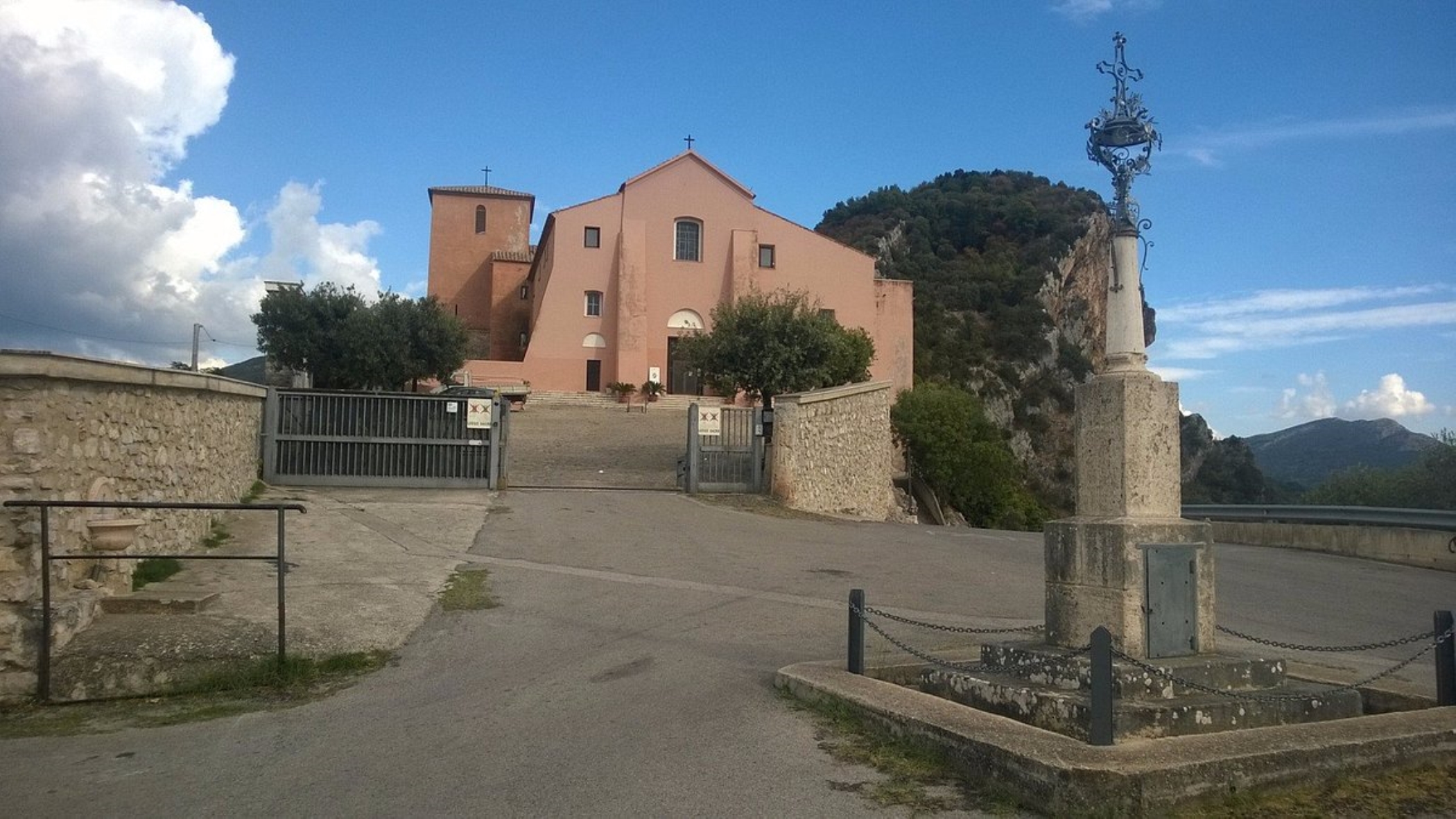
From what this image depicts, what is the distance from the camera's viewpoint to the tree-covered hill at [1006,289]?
2913 inches

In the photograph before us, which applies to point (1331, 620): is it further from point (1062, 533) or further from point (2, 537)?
point (2, 537)

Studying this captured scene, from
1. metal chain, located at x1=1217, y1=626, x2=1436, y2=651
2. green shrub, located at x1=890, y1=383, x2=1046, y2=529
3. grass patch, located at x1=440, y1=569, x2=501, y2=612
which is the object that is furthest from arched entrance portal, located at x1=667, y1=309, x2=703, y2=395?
metal chain, located at x1=1217, y1=626, x2=1436, y2=651

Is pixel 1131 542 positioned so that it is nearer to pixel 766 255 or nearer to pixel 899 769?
pixel 899 769

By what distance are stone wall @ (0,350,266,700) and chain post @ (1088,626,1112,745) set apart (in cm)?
714

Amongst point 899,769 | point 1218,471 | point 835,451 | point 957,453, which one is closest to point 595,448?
point 835,451

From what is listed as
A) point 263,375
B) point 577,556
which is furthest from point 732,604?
point 263,375

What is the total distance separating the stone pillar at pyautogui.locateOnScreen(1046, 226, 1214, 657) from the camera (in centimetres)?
624

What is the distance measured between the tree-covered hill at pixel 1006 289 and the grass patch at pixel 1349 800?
186 ft

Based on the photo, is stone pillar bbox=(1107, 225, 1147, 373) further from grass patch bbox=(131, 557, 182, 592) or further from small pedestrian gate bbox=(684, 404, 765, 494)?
small pedestrian gate bbox=(684, 404, 765, 494)

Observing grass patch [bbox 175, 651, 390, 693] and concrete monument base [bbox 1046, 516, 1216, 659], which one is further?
grass patch [bbox 175, 651, 390, 693]

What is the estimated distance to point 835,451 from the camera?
2247 cm

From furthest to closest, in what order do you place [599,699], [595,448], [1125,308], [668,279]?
[668,279] < [595,448] < [599,699] < [1125,308]

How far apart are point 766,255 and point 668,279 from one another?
530 cm

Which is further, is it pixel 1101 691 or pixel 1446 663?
pixel 1446 663
